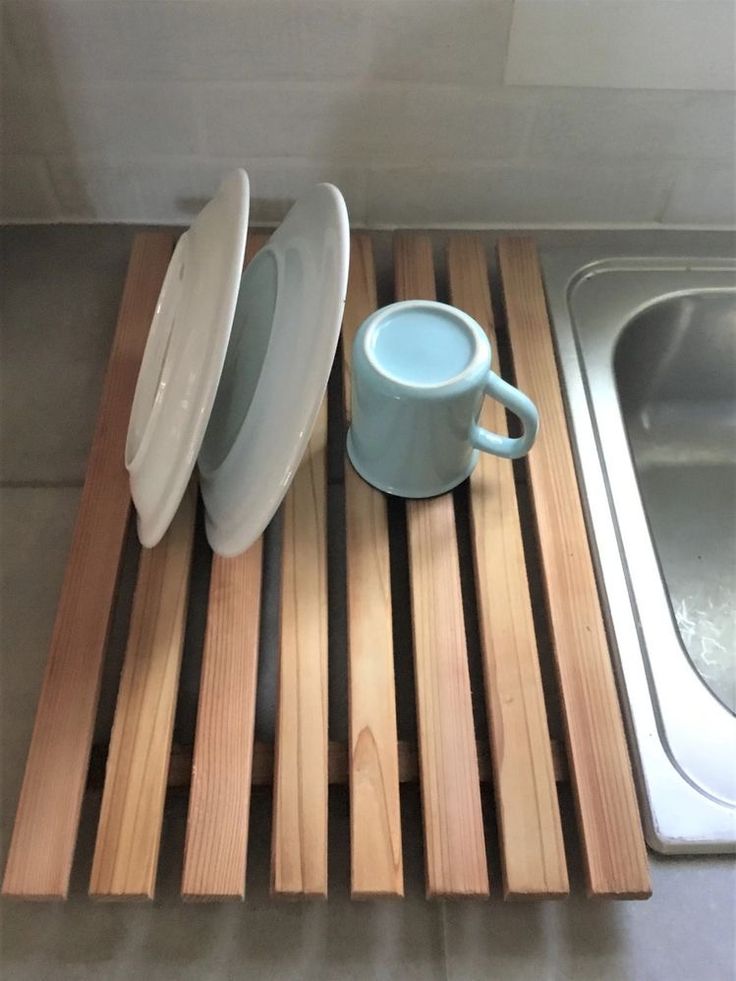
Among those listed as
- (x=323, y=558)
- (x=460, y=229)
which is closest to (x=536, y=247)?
(x=460, y=229)

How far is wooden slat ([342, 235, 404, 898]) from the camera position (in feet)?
1.52

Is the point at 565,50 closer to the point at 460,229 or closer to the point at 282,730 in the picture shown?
the point at 460,229

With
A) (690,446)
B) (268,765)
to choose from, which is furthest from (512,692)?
(690,446)

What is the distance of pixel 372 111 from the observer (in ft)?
2.32

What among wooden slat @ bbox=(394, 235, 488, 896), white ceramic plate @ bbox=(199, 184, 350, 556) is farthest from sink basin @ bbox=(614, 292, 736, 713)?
white ceramic plate @ bbox=(199, 184, 350, 556)

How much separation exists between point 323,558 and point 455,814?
192mm

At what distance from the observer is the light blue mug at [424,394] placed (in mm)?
524

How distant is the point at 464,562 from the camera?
2.07 ft

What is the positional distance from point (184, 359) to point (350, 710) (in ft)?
0.78

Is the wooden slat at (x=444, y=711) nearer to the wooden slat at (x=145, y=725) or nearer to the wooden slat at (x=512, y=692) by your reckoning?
the wooden slat at (x=512, y=692)

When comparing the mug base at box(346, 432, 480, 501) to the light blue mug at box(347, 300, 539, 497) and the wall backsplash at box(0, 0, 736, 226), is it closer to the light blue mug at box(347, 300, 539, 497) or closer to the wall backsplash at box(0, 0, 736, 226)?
the light blue mug at box(347, 300, 539, 497)

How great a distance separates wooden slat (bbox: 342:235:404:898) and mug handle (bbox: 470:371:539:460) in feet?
0.29

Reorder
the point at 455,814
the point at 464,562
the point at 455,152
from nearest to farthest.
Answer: the point at 455,814
the point at 464,562
the point at 455,152

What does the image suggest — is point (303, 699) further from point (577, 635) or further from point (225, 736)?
point (577, 635)
